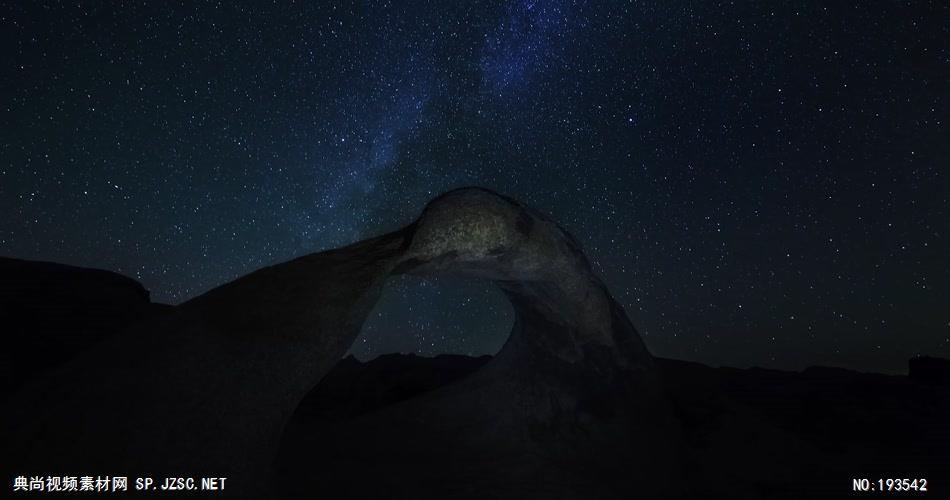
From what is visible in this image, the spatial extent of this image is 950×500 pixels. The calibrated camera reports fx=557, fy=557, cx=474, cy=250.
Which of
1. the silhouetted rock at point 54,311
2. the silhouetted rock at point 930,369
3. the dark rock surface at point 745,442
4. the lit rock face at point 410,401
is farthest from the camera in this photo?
the silhouetted rock at point 930,369

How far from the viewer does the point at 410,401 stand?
752 cm

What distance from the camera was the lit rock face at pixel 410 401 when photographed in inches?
128

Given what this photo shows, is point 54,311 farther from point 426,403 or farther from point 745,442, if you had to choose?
point 745,442

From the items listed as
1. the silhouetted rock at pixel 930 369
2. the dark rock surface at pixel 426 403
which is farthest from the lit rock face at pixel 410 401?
the silhouetted rock at pixel 930 369

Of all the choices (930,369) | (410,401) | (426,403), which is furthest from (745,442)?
(930,369)

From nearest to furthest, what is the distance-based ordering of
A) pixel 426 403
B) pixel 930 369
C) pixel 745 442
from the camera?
pixel 745 442
pixel 426 403
pixel 930 369

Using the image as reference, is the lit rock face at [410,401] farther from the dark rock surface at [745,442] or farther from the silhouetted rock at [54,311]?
the silhouetted rock at [54,311]

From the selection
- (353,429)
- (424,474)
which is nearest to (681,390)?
(424,474)

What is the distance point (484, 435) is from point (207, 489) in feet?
13.5

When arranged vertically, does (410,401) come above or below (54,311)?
below

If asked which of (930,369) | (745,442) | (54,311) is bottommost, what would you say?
(745,442)

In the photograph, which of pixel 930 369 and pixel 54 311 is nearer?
pixel 54 311

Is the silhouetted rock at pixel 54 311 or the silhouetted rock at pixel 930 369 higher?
the silhouetted rock at pixel 54 311

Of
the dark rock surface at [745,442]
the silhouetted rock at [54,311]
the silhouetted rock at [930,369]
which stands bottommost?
the dark rock surface at [745,442]
